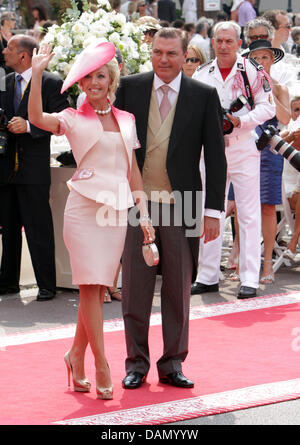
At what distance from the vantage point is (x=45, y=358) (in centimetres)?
606

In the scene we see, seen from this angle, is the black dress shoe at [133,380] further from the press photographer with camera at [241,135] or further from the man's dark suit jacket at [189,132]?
the press photographer with camera at [241,135]

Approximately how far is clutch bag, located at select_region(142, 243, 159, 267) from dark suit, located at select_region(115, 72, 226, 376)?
12.7 inches

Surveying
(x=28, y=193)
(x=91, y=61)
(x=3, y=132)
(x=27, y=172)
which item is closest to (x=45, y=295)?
(x=28, y=193)

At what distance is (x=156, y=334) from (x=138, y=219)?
1.56m

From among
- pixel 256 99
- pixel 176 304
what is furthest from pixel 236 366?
pixel 256 99

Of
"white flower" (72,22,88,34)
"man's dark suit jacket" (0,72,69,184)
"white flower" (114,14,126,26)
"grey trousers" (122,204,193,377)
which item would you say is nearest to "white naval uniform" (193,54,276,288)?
"white flower" (114,14,126,26)

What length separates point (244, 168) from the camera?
315 inches

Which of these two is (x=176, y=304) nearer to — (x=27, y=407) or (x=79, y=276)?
(x=79, y=276)

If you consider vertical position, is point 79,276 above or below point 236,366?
above

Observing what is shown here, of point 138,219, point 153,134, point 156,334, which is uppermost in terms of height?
point 153,134

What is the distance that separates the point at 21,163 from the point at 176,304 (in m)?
2.86
